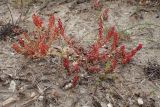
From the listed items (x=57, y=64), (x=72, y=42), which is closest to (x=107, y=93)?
(x=57, y=64)

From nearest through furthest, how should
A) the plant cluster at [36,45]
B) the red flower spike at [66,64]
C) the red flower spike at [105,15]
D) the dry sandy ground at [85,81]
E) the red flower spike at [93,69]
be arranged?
the dry sandy ground at [85,81]
the red flower spike at [66,64]
the red flower spike at [93,69]
the plant cluster at [36,45]
the red flower spike at [105,15]

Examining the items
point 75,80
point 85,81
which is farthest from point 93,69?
point 75,80

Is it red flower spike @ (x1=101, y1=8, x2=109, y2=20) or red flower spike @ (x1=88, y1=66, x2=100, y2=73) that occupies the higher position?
red flower spike @ (x1=101, y1=8, x2=109, y2=20)

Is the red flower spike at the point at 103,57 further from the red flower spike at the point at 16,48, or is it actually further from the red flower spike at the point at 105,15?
the red flower spike at the point at 105,15

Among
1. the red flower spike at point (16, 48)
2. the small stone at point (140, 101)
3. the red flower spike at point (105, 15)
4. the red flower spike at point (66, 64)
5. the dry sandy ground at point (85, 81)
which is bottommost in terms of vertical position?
the small stone at point (140, 101)

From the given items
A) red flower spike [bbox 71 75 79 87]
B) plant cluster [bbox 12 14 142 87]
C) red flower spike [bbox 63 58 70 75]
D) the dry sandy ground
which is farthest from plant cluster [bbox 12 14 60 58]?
red flower spike [bbox 71 75 79 87]

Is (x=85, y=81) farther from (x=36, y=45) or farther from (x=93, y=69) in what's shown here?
(x=36, y=45)

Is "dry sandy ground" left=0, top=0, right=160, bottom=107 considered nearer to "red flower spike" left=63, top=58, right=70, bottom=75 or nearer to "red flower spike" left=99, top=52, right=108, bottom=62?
"red flower spike" left=63, top=58, right=70, bottom=75

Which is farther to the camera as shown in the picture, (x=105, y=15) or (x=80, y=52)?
(x=105, y=15)

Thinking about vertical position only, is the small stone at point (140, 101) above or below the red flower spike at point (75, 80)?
below

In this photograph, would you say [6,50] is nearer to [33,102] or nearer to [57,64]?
[57,64]

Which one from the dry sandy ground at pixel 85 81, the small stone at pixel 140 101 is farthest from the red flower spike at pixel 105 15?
the small stone at pixel 140 101
